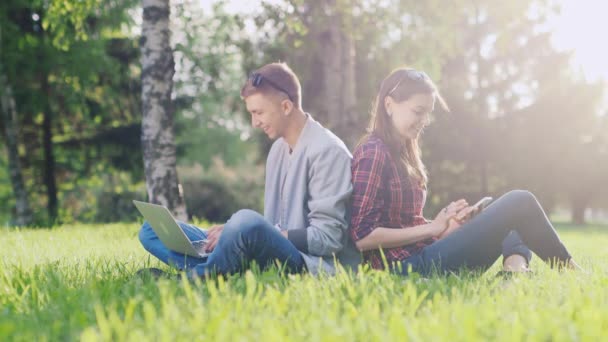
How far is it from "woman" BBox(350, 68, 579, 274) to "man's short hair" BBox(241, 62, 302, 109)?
1.97 feet

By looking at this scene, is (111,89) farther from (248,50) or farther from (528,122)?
(528,122)

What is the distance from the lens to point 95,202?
17.3 metres

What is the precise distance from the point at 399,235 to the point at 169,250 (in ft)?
5.14

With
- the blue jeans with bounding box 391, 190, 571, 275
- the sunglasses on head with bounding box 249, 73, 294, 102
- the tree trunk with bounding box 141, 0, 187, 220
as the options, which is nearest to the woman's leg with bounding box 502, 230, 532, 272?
the blue jeans with bounding box 391, 190, 571, 275

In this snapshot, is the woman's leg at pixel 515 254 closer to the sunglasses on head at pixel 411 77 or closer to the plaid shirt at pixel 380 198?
the plaid shirt at pixel 380 198

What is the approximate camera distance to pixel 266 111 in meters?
4.14

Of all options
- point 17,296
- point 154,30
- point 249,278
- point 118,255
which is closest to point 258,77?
point 249,278

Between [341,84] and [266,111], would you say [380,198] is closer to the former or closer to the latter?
[266,111]

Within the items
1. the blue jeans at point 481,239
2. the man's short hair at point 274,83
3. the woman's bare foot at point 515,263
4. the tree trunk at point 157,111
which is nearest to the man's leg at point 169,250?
the man's short hair at point 274,83

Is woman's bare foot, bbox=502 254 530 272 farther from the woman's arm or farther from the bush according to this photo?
the bush

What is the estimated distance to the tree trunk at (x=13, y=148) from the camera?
1445 cm

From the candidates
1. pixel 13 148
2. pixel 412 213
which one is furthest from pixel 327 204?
pixel 13 148

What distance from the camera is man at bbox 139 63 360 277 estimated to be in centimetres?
379

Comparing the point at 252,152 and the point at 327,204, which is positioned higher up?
the point at 327,204
